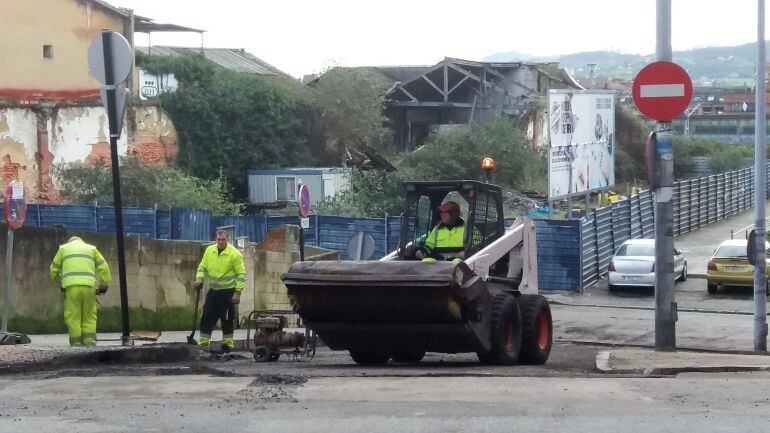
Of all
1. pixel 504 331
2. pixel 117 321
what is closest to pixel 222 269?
pixel 504 331

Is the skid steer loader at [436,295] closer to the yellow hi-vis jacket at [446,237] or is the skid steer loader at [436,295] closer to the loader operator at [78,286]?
the yellow hi-vis jacket at [446,237]

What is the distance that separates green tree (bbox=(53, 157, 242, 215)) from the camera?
38.7 m

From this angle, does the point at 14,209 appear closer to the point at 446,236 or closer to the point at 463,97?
the point at 446,236

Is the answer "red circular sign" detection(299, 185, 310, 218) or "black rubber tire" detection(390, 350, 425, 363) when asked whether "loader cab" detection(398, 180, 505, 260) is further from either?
"red circular sign" detection(299, 185, 310, 218)

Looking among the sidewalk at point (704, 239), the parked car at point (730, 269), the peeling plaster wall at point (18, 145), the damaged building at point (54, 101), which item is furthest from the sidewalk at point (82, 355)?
the damaged building at point (54, 101)

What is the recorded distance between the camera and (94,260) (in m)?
15.8

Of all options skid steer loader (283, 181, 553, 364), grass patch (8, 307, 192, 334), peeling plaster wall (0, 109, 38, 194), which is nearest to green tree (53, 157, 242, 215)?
peeling plaster wall (0, 109, 38, 194)

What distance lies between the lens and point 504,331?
1387cm

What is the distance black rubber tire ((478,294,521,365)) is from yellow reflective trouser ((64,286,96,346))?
5.07 m

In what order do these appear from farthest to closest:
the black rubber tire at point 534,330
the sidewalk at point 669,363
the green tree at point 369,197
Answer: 1. the green tree at point 369,197
2. the black rubber tire at point 534,330
3. the sidewalk at point 669,363

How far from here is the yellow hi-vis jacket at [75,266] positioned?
1553 cm

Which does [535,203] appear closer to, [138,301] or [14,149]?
[14,149]

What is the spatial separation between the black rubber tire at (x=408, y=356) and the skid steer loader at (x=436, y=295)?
15 mm

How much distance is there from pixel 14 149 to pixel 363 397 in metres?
35.0
